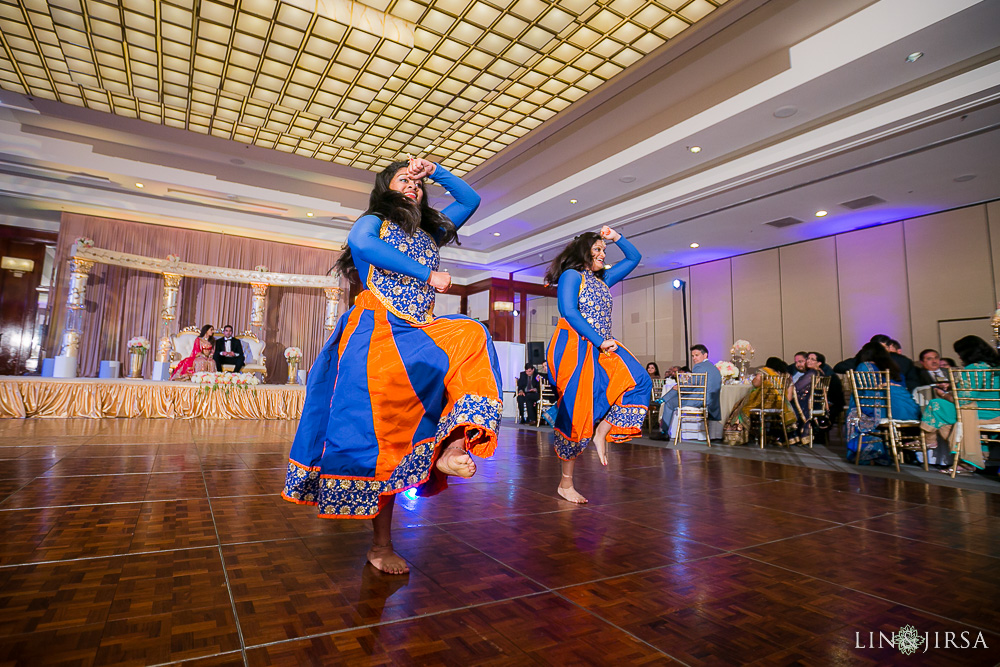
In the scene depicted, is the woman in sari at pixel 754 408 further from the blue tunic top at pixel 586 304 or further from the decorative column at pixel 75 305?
the decorative column at pixel 75 305

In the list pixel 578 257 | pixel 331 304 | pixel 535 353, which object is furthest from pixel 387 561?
pixel 331 304

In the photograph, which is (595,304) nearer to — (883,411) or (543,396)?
(883,411)

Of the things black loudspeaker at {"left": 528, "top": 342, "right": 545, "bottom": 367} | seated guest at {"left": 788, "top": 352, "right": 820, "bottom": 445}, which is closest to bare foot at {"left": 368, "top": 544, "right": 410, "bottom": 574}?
seated guest at {"left": 788, "top": 352, "right": 820, "bottom": 445}

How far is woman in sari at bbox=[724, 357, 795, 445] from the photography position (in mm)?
6113

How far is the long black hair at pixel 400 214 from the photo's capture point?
5.37ft

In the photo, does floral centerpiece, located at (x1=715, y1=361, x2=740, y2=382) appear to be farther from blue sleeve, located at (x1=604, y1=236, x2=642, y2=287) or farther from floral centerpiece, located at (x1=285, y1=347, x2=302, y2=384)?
floral centerpiece, located at (x1=285, y1=347, x2=302, y2=384)

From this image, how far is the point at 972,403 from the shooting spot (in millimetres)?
4023

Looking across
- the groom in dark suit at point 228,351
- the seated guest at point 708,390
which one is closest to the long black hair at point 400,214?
the seated guest at point 708,390

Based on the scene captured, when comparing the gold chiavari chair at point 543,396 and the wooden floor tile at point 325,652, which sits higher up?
the gold chiavari chair at point 543,396

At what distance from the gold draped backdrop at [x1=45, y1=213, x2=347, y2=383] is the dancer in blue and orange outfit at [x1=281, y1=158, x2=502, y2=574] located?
394 inches

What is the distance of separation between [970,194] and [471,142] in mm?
6898

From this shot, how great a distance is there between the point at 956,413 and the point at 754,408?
89.2 inches

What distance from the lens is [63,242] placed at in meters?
9.11

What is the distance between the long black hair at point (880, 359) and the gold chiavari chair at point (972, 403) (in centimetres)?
54
